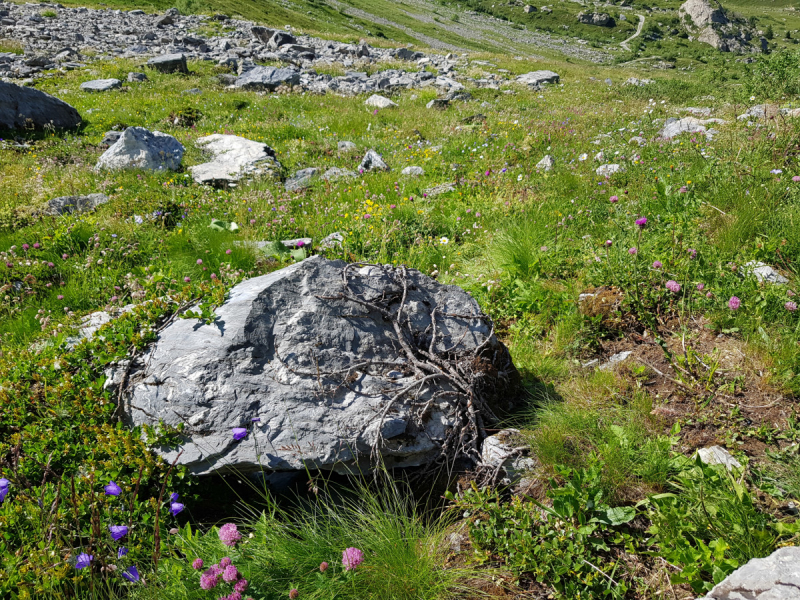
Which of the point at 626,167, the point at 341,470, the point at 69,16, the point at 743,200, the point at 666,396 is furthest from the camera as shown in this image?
the point at 69,16

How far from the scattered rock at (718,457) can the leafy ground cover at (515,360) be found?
76 mm

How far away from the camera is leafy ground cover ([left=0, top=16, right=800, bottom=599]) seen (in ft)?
7.72

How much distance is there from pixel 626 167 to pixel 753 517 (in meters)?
7.32

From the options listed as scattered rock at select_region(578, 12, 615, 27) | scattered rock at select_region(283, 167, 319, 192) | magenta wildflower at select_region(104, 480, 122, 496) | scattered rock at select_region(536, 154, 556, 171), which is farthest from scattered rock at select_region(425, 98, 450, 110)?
scattered rock at select_region(578, 12, 615, 27)

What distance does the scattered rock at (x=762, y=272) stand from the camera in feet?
13.7

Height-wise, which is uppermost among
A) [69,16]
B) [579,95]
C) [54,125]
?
[69,16]

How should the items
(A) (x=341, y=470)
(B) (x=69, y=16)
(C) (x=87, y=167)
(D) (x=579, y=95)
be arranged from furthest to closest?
(B) (x=69, y=16) → (D) (x=579, y=95) → (C) (x=87, y=167) → (A) (x=341, y=470)

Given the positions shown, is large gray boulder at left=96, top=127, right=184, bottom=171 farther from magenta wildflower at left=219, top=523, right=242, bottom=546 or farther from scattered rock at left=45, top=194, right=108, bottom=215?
magenta wildflower at left=219, top=523, right=242, bottom=546

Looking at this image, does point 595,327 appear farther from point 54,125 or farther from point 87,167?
point 54,125

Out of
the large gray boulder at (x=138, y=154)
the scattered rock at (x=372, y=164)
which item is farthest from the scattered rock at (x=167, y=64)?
the scattered rock at (x=372, y=164)

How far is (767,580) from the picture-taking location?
1.79 metres

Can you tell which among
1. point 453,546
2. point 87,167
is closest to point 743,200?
point 453,546

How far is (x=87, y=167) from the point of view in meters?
9.31

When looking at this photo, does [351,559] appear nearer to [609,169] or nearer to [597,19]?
[609,169]
